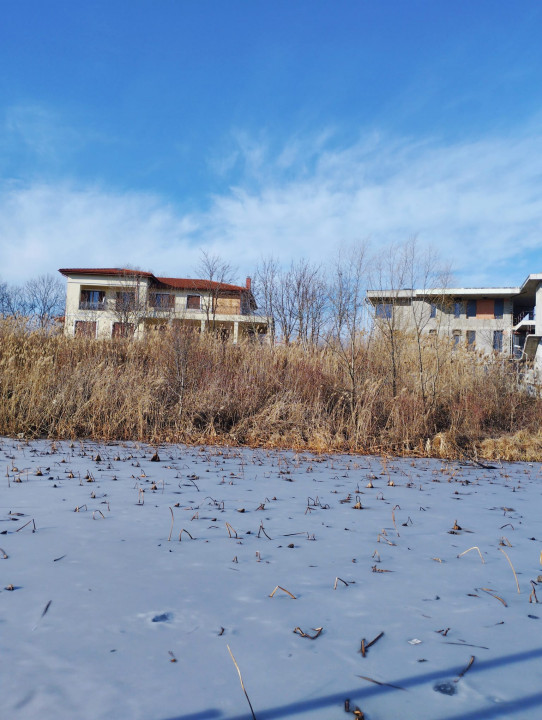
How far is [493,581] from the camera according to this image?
2115mm

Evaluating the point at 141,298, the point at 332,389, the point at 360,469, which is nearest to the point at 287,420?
the point at 332,389

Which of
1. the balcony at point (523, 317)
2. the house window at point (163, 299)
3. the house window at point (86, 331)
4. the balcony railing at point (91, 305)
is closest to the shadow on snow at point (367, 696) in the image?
the house window at point (86, 331)

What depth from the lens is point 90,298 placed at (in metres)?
35.8

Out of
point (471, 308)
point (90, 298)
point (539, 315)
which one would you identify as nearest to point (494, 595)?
point (539, 315)

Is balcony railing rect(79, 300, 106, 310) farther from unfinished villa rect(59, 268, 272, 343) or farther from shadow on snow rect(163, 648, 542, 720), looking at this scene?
shadow on snow rect(163, 648, 542, 720)

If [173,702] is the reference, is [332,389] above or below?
above

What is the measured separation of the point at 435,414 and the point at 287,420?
8.63ft

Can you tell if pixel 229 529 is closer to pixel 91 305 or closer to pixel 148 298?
pixel 148 298

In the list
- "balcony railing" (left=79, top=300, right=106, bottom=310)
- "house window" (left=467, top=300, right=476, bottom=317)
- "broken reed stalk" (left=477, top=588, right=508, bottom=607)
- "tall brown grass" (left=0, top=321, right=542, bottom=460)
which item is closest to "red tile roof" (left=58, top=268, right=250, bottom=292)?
"balcony railing" (left=79, top=300, right=106, bottom=310)

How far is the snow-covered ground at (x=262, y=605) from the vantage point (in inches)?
50.3

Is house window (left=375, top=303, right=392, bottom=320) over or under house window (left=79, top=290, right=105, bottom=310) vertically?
under

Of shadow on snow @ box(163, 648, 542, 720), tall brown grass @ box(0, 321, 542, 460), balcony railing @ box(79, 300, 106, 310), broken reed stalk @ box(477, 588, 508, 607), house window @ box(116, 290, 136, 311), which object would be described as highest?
balcony railing @ box(79, 300, 106, 310)

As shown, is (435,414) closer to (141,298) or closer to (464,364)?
(464,364)

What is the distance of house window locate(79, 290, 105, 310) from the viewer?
34.7 metres
